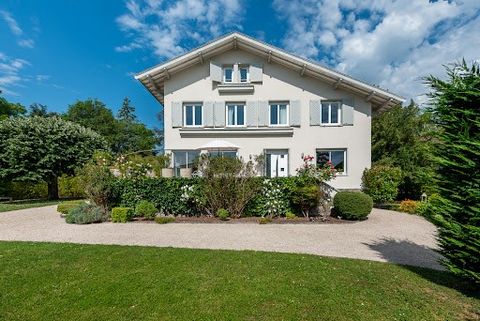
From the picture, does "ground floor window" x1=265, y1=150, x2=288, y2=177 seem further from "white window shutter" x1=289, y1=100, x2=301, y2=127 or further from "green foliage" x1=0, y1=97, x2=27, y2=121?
"green foliage" x1=0, y1=97, x2=27, y2=121

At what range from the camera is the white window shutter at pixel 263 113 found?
1606cm

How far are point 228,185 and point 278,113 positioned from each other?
7665mm

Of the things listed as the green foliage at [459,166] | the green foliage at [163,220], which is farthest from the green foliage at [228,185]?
the green foliage at [459,166]

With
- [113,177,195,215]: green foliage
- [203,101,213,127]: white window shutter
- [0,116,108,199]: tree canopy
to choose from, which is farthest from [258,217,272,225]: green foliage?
[0,116,108,199]: tree canopy

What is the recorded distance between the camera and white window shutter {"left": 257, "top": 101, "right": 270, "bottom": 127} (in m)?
16.1

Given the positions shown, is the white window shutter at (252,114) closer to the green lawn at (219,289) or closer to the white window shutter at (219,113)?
the white window shutter at (219,113)

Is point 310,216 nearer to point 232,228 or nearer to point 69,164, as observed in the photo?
point 232,228

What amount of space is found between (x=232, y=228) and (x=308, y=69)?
11061mm

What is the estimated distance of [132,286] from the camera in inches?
165

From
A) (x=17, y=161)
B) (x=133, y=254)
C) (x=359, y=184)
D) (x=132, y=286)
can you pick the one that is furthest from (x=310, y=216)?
(x=17, y=161)

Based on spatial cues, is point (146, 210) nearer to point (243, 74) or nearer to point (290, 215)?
point (290, 215)

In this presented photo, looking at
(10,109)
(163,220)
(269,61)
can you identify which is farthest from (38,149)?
(10,109)

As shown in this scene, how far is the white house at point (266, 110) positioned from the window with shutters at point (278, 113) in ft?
0.20

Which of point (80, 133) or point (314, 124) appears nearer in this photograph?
point (314, 124)
